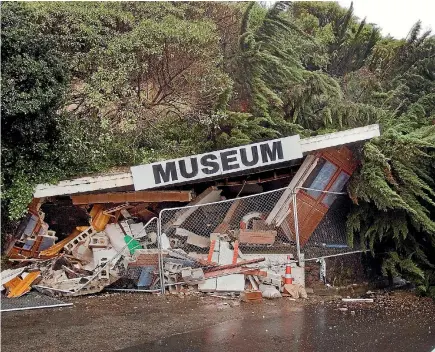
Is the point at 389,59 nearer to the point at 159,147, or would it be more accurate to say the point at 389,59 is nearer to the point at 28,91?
the point at 159,147

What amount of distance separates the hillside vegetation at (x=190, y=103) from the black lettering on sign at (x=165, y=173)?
87 centimetres

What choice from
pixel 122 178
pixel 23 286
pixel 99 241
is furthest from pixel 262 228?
pixel 23 286

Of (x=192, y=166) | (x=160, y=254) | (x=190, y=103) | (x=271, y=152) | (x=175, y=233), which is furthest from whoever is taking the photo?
(x=190, y=103)

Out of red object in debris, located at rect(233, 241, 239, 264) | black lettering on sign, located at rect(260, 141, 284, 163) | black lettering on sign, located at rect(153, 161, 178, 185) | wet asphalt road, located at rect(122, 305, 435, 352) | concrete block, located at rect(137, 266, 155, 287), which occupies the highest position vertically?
black lettering on sign, located at rect(260, 141, 284, 163)

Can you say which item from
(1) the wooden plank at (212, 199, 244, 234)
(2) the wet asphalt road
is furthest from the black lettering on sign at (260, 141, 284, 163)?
(2) the wet asphalt road

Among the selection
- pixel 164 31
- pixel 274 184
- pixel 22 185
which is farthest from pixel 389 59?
pixel 22 185

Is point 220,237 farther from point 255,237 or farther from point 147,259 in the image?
point 147,259

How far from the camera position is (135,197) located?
1117cm

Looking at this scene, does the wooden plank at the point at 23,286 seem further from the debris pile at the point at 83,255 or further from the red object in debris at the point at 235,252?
the red object in debris at the point at 235,252

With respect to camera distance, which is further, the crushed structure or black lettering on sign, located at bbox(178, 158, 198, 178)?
black lettering on sign, located at bbox(178, 158, 198, 178)

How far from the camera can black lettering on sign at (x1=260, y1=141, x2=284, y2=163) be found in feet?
35.3

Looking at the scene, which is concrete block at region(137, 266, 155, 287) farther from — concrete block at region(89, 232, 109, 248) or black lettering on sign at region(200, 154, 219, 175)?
black lettering on sign at region(200, 154, 219, 175)

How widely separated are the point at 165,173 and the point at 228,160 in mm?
1294

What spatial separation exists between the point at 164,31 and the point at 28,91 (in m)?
3.80
